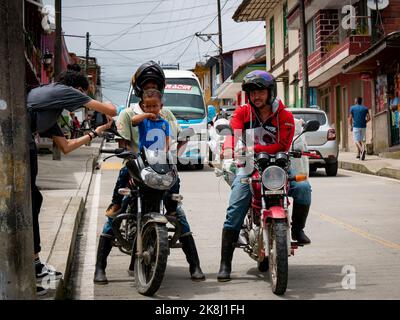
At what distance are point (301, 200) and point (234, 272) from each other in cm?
101

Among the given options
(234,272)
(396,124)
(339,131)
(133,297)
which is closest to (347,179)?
(396,124)

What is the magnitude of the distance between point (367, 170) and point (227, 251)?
12639mm

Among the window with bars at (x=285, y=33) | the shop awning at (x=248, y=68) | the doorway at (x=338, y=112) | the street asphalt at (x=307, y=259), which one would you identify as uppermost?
the window with bars at (x=285, y=33)

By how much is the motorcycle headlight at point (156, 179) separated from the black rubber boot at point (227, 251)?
0.82 m

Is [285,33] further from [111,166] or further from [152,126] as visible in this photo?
[152,126]

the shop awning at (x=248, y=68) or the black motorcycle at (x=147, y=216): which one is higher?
the shop awning at (x=248, y=68)

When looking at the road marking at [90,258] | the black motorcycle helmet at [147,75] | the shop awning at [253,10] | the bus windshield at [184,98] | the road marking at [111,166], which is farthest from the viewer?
the shop awning at [253,10]

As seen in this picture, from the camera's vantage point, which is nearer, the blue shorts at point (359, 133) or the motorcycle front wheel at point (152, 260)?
the motorcycle front wheel at point (152, 260)

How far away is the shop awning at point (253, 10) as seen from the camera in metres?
40.0

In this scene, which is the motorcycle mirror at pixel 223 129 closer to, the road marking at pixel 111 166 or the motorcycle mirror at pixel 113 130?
the motorcycle mirror at pixel 113 130

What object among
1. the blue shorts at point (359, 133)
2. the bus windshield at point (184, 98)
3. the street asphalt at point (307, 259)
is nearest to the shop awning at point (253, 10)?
the blue shorts at point (359, 133)

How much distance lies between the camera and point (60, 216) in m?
9.09

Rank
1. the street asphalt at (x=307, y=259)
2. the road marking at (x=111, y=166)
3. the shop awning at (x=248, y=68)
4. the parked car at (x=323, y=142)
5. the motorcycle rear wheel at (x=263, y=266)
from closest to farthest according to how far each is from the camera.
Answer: the street asphalt at (x=307, y=259), the motorcycle rear wheel at (x=263, y=266), the parked car at (x=323, y=142), the road marking at (x=111, y=166), the shop awning at (x=248, y=68)
